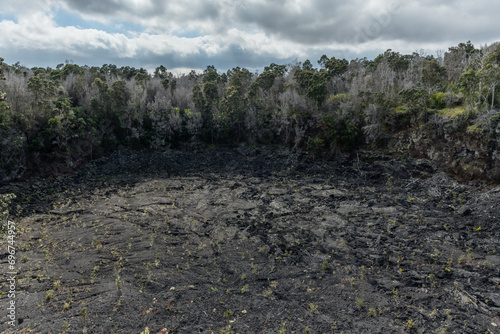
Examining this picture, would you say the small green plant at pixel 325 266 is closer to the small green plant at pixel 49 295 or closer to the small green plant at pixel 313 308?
the small green plant at pixel 313 308

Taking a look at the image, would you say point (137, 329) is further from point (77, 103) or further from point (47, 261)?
point (77, 103)

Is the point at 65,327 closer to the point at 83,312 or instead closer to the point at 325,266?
the point at 83,312

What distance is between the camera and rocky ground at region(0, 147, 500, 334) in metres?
7.52

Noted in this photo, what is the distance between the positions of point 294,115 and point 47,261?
21.4 m

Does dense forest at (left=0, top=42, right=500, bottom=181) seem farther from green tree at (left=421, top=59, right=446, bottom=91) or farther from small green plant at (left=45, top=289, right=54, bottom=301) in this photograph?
small green plant at (left=45, top=289, right=54, bottom=301)

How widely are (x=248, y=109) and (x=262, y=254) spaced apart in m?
20.4

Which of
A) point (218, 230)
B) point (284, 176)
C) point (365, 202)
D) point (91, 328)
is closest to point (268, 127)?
point (284, 176)

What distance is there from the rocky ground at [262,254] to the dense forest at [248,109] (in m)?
3.33

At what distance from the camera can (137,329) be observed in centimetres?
693

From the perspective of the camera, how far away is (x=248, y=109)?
1155 inches

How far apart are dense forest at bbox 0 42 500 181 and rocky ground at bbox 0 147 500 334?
3.33 metres

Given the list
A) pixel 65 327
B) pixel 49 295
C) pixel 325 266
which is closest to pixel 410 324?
pixel 325 266

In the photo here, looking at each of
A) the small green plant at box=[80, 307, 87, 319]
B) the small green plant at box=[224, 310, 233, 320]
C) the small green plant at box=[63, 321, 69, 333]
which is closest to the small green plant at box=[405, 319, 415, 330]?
the small green plant at box=[224, 310, 233, 320]

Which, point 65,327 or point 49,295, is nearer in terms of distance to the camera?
point 65,327
